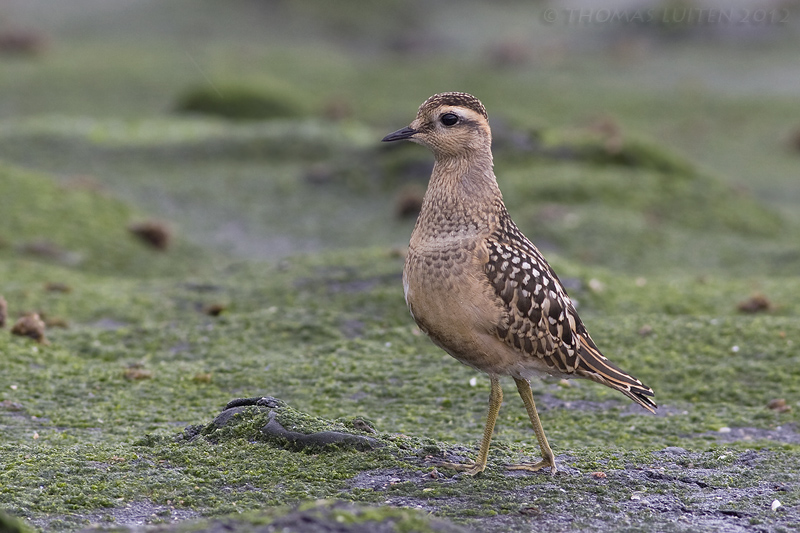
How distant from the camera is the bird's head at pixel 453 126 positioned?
333 inches

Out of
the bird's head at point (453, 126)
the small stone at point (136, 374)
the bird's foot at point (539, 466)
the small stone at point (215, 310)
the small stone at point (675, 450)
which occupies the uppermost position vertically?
the bird's head at point (453, 126)

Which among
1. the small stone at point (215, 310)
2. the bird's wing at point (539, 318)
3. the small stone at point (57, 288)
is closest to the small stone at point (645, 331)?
the bird's wing at point (539, 318)

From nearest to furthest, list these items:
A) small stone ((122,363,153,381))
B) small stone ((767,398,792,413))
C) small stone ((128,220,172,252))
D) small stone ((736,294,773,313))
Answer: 1. small stone ((767,398,792,413))
2. small stone ((122,363,153,381))
3. small stone ((736,294,773,313))
4. small stone ((128,220,172,252))

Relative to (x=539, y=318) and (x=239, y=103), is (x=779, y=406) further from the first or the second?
(x=239, y=103)

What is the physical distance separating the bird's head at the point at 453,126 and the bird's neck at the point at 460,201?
81 mm

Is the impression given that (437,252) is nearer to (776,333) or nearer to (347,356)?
(347,356)

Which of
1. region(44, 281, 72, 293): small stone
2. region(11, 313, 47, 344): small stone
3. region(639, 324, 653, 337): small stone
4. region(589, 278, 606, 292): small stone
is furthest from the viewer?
region(44, 281, 72, 293): small stone

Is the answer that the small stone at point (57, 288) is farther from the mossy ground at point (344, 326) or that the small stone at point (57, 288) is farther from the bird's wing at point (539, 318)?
the bird's wing at point (539, 318)

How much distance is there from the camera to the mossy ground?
7520mm

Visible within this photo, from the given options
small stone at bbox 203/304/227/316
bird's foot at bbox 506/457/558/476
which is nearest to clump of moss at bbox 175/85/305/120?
small stone at bbox 203/304/227/316

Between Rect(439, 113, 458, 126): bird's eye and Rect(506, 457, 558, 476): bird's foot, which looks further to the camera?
Rect(439, 113, 458, 126): bird's eye

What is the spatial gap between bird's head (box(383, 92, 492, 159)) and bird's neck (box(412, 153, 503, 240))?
0.27ft

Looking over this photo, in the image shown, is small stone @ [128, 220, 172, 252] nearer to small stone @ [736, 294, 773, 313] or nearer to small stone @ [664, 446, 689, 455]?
small stone @ [736, 294, 773, 313]

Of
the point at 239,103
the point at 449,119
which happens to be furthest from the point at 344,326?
the point at 239,103
